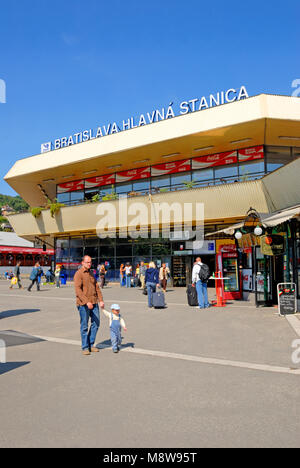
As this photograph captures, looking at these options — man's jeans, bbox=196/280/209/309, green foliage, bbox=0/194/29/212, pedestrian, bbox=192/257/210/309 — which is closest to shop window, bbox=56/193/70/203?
pedestrian, bbox=192/257/210/309

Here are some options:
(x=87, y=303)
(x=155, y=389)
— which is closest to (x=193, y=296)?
(x=87, y=303)

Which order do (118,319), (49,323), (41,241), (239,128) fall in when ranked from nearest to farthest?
(118,319) < (49,323) < (239,128) < (41,241)

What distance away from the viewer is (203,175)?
87.9ft

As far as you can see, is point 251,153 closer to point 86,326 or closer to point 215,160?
point 215,160

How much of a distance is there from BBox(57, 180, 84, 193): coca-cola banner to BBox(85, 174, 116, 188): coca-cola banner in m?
0.71

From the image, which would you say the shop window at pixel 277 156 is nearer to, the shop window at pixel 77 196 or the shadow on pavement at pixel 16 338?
the shop window at pixel 77 196

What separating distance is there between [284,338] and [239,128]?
54.9 ft

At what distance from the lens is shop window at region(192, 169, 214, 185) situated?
86.8 feet

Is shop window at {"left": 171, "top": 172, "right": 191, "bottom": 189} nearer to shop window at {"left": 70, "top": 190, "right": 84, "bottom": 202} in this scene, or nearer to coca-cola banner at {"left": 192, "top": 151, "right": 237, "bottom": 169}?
coca-cola banner at {"left": 192, "top": 151, "right": 237, "bottom": 169}

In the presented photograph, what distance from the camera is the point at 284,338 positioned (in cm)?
798

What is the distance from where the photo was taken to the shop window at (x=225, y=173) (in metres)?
25.4

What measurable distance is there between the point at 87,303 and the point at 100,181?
25.6m
